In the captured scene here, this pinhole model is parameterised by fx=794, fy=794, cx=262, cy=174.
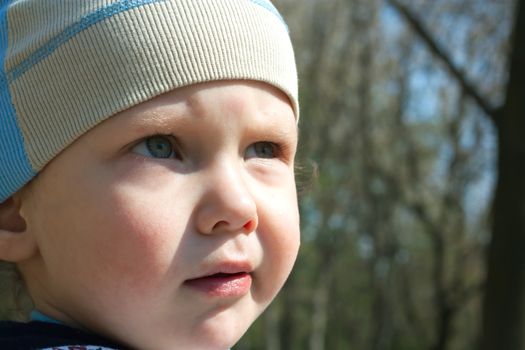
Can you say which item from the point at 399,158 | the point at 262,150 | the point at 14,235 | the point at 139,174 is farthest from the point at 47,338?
the point at 399,158

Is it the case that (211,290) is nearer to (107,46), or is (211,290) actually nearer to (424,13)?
(107,46)

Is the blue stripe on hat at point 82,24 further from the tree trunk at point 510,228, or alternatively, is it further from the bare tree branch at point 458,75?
the bare tree branch at point 458,75

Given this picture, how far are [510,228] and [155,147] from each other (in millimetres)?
4199

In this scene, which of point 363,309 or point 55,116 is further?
point 363,309

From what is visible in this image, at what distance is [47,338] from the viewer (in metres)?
1.55

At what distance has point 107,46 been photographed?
1.61 meters

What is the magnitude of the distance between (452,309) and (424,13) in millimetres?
5782

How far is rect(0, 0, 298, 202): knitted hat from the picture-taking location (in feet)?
5.25

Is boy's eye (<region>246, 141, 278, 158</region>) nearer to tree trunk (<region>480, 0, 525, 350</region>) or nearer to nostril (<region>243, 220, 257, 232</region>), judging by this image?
nostril (<region>243, 220, 257, 232</region>)

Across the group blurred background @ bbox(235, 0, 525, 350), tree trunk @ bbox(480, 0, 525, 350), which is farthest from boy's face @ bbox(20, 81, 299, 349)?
blurred background @ bbox(235, 0, 525, 350)

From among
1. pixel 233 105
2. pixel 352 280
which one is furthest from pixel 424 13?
pixel 352 280

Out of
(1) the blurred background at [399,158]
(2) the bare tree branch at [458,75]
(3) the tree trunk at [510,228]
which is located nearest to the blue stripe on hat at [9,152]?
(3) the tree trunk at [510,228]

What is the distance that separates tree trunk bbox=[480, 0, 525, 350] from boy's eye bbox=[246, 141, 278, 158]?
383cm

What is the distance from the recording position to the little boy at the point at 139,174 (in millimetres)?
1530
